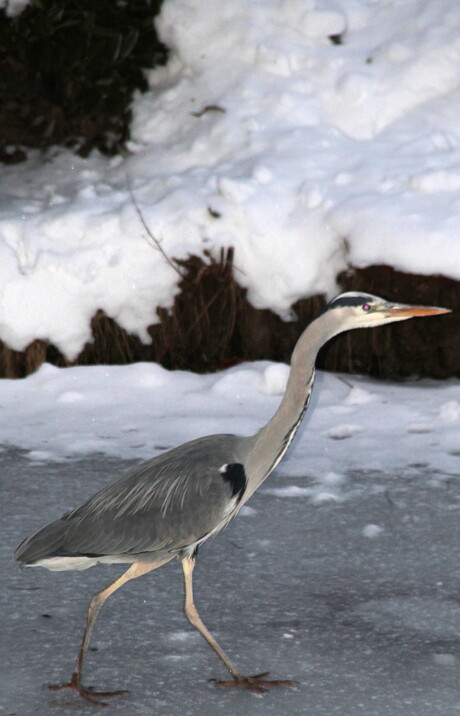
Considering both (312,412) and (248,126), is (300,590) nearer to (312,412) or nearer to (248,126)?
(312,412)

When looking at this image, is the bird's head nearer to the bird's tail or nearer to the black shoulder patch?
the black shoulder patch

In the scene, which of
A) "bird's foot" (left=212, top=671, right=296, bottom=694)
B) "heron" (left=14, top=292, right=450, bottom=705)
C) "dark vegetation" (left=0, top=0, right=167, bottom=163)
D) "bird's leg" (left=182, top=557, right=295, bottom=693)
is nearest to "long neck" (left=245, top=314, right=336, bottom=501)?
"heron" (left=14, top=292, right=450, bottom=705)

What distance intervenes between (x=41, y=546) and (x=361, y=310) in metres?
1.24

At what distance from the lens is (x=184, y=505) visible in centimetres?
329

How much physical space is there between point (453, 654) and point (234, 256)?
3665mm

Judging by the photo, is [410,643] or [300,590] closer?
[410,643]

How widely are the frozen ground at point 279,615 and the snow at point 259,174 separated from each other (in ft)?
6.48

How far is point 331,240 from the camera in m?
6.57

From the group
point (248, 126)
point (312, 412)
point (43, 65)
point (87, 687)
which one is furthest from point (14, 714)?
point (43, 65)

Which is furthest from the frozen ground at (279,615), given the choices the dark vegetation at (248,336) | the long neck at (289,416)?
the dark vegetation at (248,336)

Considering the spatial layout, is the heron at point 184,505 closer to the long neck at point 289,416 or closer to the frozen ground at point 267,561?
the long neck at point 289,416

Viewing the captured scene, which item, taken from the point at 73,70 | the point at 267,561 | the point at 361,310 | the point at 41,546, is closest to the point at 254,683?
the point at 41,546

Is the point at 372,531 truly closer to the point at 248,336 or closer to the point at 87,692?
the point at 87,692

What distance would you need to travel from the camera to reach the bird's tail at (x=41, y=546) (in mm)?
3186
